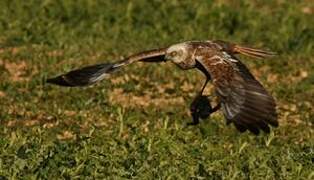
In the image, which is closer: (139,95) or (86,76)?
(86,76)

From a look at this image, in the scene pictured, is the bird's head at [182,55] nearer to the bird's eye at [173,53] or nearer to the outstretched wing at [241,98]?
the bird's eye at [173,53]

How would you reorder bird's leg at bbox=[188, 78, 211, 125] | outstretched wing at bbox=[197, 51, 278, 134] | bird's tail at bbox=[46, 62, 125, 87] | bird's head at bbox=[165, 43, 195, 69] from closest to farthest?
outstretched wing at bbox=[197, 51, 278, 134] → bird's tail at bbox=[46, 62, 125, 87] → bird's head at bbox=[165, 43, 195, 69] → bird's leg at bbox=[188, 78, 211, 125]

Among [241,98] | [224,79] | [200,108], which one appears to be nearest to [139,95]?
[200,108]

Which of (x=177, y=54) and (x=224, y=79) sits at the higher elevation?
(x=177, y=54)

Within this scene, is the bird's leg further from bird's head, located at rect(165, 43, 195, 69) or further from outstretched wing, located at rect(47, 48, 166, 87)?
outstretched wing, located at rect(47, 48, 166, 87)

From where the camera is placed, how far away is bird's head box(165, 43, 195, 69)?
792 centimetres

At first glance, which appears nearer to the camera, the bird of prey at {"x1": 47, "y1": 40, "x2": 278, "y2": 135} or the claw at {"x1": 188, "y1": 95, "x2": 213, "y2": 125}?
the bird of prey at {"x1": 47, "y1": 40, "x2": 278, "y2": 135}

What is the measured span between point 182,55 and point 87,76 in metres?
0.84

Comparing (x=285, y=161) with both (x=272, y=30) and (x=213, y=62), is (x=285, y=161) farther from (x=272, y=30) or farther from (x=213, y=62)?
(x=272, y=30)

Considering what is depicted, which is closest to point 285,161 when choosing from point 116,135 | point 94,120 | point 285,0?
point 116,135

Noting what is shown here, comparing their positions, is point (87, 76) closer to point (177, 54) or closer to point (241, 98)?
point (177, 54)

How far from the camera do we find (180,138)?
8.84 metres

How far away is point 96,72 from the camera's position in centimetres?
786

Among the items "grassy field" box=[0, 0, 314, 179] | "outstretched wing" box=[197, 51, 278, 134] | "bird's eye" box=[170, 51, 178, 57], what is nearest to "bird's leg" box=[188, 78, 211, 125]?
"grassy field" box=[0, 0, 314, 179]
